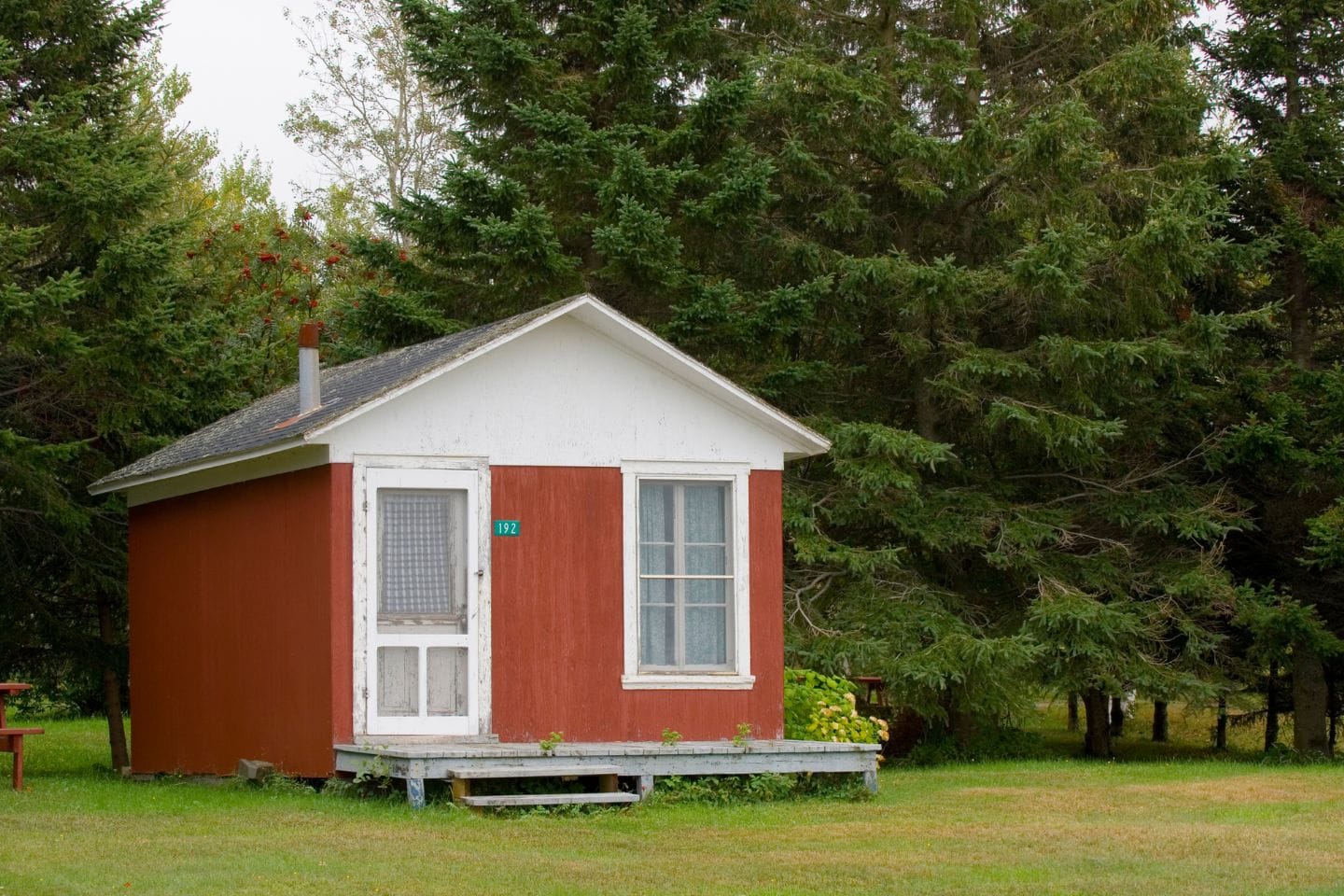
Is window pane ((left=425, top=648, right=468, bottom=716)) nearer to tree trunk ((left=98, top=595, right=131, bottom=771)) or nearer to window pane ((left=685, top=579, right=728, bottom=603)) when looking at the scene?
window pane ((left=685, top=579, right=728, bottom=603))

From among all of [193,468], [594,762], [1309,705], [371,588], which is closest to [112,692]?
[193,468]

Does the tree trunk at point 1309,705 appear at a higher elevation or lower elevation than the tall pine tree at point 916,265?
lower

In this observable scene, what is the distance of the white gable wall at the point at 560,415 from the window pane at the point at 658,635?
130cm

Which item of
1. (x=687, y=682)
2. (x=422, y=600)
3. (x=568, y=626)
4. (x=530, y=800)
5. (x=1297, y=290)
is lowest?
(x=530, y=800)

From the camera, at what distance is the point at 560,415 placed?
14906 millimetres

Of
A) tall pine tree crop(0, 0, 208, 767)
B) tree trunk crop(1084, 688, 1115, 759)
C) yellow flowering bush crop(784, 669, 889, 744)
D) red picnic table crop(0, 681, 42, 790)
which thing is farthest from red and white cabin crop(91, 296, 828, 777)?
tree trunk crop(1084, 688, 1115, 759)

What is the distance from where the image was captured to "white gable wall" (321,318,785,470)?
14.4 m

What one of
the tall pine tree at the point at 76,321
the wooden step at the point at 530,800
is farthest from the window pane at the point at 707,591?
the tall pine tree at the point at 76,321

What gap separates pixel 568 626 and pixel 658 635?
84 centimetres

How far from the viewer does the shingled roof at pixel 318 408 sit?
14.3 meters

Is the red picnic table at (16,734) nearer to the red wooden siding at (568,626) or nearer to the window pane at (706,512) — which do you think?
the red wooden siding at (568,626)

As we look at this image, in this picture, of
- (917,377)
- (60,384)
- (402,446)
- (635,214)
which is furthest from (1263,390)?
(60,384)

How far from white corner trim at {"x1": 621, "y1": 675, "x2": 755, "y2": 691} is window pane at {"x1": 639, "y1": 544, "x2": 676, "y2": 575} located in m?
0.89

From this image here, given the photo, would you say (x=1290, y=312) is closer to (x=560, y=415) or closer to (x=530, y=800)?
(x=560, y=415)
